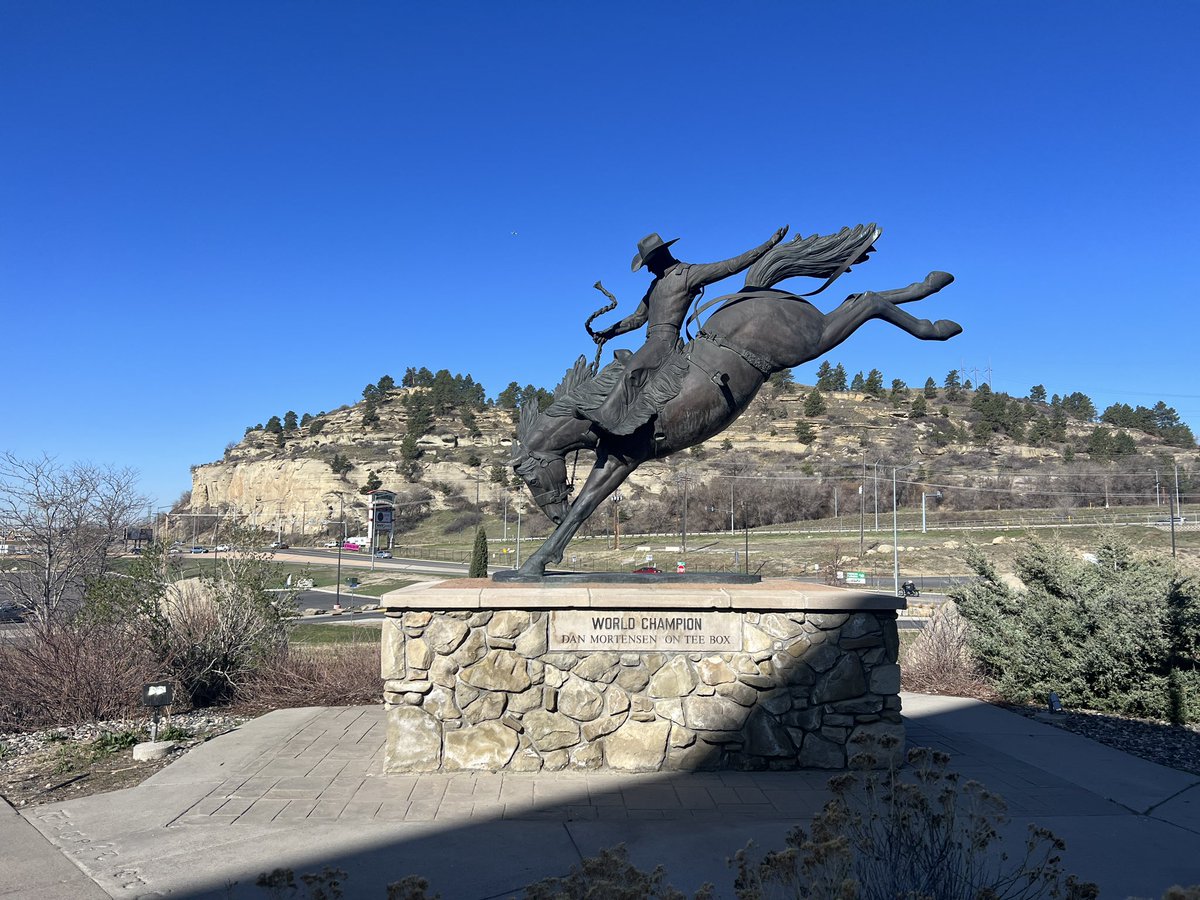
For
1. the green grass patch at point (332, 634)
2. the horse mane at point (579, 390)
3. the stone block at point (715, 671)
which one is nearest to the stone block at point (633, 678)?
the stone block at point (715, 671)

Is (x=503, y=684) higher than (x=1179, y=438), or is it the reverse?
(x=1179, y=438)

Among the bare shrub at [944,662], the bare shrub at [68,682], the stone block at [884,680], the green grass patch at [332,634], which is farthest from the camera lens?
the green grass patch at [332,634]

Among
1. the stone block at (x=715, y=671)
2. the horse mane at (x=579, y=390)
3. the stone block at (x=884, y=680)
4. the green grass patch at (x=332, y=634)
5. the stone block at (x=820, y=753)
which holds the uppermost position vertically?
the horse mane at (x=579, y=390)

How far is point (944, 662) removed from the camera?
37.5 feet

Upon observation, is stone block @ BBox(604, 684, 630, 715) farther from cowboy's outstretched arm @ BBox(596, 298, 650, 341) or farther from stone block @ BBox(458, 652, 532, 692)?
cowboy's outstretched arm @ BBox(596, 298, 650, 341)

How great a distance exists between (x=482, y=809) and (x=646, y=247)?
4657mm

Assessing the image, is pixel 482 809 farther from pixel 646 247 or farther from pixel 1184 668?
pixel 1184 668

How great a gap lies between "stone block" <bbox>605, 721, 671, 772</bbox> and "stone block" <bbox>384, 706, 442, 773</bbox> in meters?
1.34

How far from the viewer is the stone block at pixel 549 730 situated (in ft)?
21.4

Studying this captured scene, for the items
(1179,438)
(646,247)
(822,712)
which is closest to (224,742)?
(822,712)

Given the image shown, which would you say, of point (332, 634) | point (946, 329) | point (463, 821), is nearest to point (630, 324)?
point (946, 329)

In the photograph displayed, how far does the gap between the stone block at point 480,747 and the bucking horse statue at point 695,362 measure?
1396mm

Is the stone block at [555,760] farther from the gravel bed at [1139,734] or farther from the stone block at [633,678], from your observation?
the gravel bed at [1139,734]

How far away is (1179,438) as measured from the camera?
3654 inches
